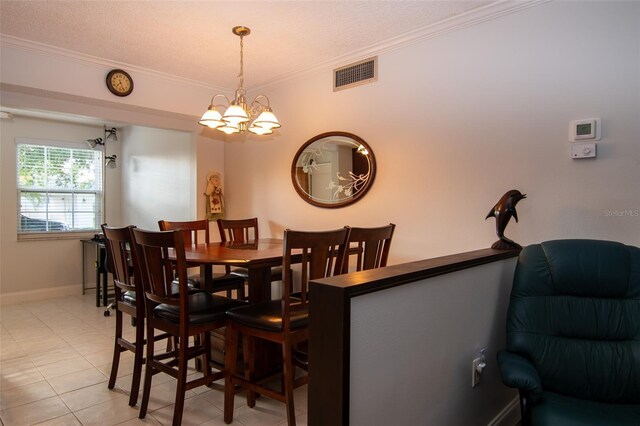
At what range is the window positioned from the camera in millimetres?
5016

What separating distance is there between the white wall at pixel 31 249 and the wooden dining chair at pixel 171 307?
3842mm

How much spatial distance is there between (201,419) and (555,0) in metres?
3.28

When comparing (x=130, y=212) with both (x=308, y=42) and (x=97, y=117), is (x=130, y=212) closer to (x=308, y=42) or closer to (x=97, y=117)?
(x=97, y=117)

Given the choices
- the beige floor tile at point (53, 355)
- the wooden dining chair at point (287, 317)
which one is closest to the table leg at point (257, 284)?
the wooden dining chair at point (287, 317)

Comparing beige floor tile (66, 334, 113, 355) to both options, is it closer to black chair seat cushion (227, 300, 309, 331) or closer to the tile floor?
the tile floor

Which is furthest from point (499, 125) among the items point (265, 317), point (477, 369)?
point (265, 317)

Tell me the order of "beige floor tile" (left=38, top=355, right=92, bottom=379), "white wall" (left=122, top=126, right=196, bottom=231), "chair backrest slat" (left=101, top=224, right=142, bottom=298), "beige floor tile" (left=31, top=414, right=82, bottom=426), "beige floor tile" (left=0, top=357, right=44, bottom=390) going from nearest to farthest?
"beige floor tile" (left=31, top=414, right=82, bottom=426) → "chair backrest slat" (left=101, top=224, right=142, bottom=298) → "beige floor tile" (left=0, top=357, right=44, bottom=390) → "beige floor tile" (left=38, top=355, right=92, bottom=379) → "white wall" (left=122, top=126, right=196, bottom=231)

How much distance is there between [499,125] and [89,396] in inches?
126

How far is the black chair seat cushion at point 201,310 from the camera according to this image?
7.00 ft

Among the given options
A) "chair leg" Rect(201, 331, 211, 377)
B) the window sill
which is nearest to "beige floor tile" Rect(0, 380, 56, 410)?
"chair leg" Rect(201, 331, 211, 377)

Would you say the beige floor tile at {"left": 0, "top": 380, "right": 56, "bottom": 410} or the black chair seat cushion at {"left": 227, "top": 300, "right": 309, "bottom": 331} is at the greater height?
the black chair seat cushion at {"left": 227, "top": 300, "right": 309, "bottom": 331}

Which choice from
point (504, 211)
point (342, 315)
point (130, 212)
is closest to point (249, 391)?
point (342, 315)

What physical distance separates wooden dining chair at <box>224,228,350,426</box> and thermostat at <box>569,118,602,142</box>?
4.88ft

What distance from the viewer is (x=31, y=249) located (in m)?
5.01
